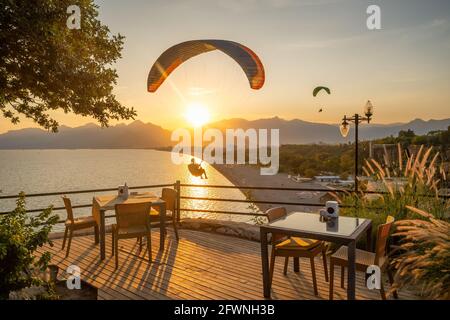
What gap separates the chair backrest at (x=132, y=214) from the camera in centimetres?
439

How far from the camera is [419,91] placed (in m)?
7.90

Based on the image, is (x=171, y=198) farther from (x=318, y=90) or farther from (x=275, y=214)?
(x=318, y=90)

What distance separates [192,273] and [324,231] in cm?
197

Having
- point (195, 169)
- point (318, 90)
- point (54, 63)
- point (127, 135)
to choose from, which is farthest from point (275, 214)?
point (127, 135)

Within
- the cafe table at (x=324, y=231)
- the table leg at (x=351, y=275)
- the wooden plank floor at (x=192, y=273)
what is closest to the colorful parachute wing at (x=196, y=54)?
the cafe table at (x=324, y=231)

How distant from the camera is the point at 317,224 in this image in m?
3.41

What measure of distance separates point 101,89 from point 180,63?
2.69m

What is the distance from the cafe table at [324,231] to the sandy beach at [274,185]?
1041 inches

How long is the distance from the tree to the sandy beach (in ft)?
88.0

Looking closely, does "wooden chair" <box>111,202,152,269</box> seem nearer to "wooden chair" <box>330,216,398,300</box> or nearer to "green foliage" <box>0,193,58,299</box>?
"green foliage" <box>0,193,58,299</box>

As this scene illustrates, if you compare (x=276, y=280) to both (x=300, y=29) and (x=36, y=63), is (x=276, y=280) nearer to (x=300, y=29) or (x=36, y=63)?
(x=36, y=63)

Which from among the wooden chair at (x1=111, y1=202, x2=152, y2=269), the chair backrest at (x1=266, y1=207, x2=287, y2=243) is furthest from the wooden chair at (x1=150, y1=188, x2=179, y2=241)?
the chair backrest at (x1=266, y1=207, x2=287, y2=243)
